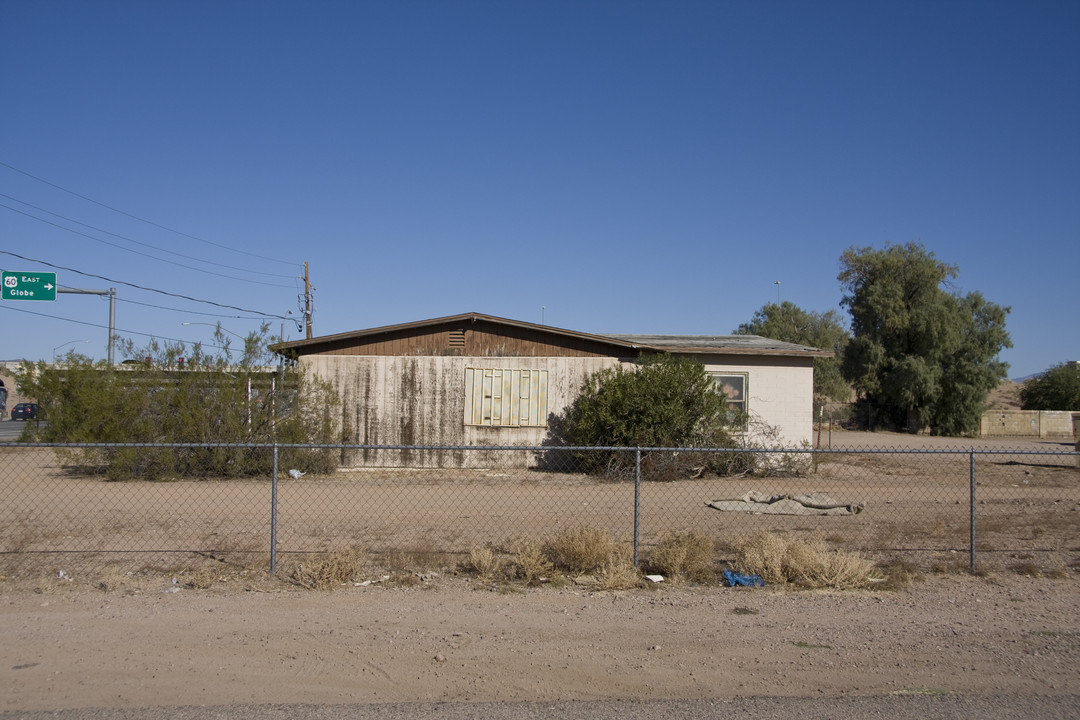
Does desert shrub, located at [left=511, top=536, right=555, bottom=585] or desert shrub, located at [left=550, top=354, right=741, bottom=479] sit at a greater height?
desert shrub, located at [left=550, top=354, right=741, bottom=479]

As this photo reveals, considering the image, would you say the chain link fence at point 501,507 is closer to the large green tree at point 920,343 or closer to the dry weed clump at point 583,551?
the dry weed clump at point 583,551

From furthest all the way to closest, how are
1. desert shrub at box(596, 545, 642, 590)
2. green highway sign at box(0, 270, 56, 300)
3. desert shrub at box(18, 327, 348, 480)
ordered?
green highway sign at box(0, 270, 56, 300), desert shrub at box(18, 327, 348, 480), desert shrub at box(596, 545, 642, 590)

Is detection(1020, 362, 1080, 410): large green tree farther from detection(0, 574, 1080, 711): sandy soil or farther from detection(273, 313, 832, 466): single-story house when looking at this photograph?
detection(0, 574, 1080, 711): sandy soil

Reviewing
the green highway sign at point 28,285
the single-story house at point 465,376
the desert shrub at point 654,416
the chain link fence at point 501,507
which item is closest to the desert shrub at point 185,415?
the chain link fence at point 501,507

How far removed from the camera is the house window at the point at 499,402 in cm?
1747

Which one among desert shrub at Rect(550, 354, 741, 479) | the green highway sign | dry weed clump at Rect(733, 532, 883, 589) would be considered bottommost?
dry weed clump at Rect(733, 532, 883, 589)

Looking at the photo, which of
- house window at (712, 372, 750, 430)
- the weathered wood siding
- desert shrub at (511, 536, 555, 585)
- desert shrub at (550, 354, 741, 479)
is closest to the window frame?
house window at (712, 372, 750, 430)

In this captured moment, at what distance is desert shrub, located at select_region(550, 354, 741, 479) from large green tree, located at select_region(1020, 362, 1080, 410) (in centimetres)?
4375

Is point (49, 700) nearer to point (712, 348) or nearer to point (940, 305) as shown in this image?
point (712, 348)

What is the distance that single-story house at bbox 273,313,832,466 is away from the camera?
17406 mm

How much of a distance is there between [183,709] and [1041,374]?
6317cm

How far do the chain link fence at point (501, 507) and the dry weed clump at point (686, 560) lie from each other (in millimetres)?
269

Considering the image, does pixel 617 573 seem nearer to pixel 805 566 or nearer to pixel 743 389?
pixel 805 566

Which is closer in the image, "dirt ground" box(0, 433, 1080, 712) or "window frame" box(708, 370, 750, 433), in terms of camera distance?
"dirt ground" box(0, 433, 1080, 712)
